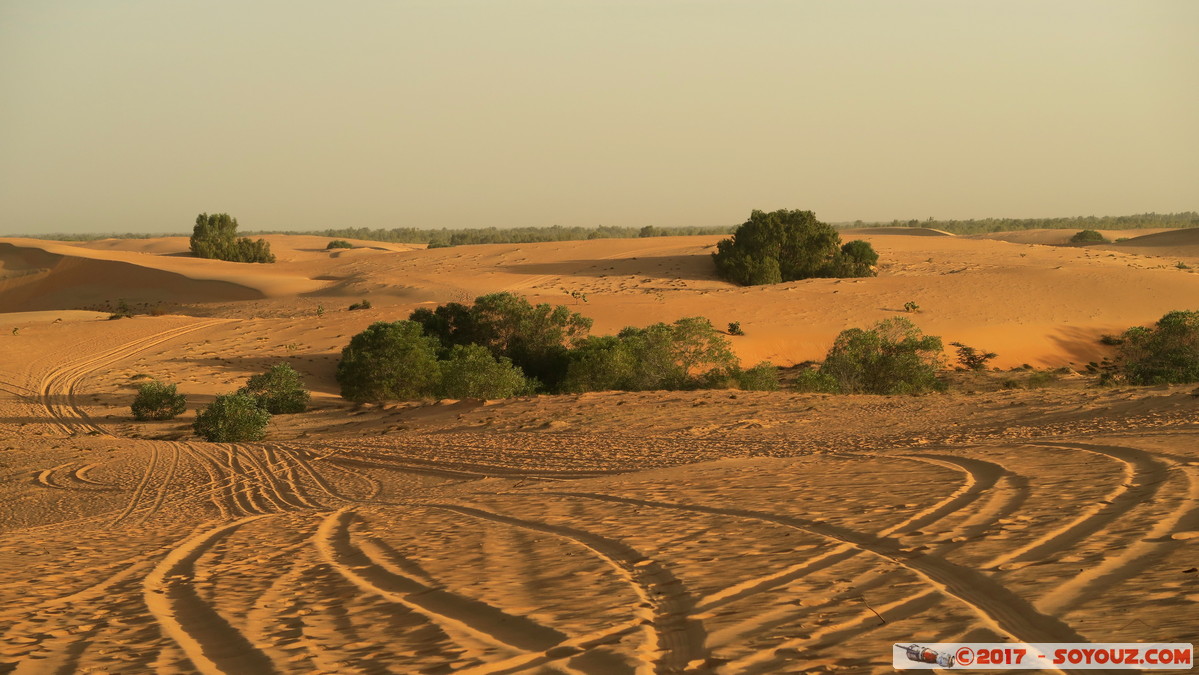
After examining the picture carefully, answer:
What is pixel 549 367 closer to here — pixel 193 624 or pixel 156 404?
pixel 156 404

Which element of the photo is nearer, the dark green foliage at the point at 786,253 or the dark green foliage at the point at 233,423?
the dark green foliage at the point at 233,423

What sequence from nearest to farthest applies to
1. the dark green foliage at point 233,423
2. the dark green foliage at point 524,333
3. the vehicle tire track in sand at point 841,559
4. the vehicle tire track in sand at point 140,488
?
the vehicle tire track in sand at point 841,559
the vehicle tire track in sand at point 140,488
the dark green foliage at point 233,423
the dark green foliage at point 524,333

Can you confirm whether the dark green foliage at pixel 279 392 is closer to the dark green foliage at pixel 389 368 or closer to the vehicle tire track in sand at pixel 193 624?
the dark green foliage at pixel 389 368

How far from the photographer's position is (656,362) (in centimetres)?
2267

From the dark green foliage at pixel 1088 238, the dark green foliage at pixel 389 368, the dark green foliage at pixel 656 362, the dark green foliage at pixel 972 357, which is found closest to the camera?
the dark green foliage at pixel 656 362

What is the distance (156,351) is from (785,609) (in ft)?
102

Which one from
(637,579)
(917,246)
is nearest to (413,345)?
(637,579)

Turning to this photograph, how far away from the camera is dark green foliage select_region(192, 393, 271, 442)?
61.7ft

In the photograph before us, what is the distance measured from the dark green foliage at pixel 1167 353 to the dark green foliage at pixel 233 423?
62.8 feet

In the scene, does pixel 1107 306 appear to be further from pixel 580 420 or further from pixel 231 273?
pixel 231 273

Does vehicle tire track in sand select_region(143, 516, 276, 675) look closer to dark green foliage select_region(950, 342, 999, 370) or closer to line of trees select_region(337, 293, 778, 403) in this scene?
line of trees select_region(337, 293, 778, 403)

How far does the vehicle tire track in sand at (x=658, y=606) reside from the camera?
4.44m

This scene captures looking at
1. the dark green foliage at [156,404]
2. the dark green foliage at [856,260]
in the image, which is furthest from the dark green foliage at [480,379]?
the dark green foliage at [856,260]

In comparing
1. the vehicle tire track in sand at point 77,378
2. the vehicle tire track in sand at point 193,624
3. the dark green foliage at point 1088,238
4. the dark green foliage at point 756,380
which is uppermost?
the dark green foliage at point 1088,238
